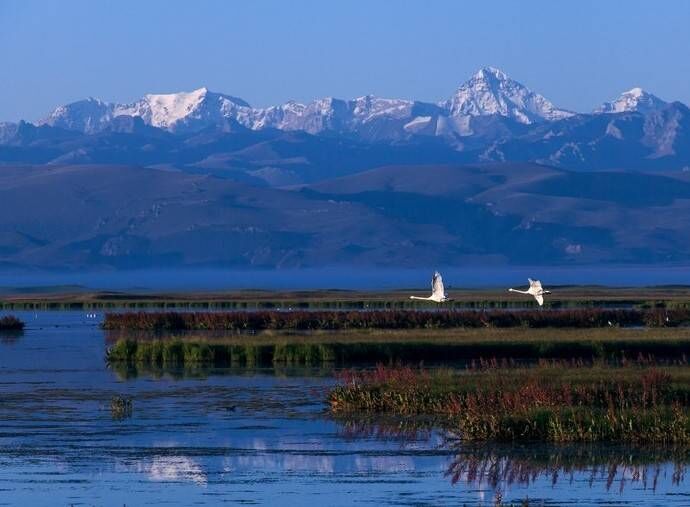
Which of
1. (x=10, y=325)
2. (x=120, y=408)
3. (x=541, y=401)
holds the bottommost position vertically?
(x=120, y=408)

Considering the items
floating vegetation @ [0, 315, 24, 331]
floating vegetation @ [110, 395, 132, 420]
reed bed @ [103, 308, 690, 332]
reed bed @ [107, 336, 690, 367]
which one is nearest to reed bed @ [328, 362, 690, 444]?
floating vegetation @ [110, 395, 132, 420]

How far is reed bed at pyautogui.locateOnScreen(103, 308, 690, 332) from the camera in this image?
62.7 meters

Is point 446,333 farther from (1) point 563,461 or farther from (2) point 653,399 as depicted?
(1) point 563,461

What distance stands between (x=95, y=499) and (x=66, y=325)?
4978cm

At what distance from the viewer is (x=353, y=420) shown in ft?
106

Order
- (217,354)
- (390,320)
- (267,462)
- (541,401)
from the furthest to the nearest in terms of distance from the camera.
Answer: (390,320), (217,354), (541,401), (267,462)

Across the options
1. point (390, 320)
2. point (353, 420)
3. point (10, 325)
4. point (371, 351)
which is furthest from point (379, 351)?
point (10, 325)

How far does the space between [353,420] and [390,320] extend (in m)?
30.8

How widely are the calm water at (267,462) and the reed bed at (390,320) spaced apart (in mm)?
25907

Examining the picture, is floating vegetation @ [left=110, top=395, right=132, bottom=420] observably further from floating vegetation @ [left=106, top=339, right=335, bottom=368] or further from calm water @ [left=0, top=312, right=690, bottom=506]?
floating vegetation @ [left=106, top=339, right=335, bottom=368]

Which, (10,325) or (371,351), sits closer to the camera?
(371,351)

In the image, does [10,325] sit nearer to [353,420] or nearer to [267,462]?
[353,420]

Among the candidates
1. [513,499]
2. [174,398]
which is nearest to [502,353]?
[174,398]

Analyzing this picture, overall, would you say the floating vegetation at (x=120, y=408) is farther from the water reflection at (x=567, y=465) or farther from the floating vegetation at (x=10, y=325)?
the floating vegetation at (x=10, y=325)
